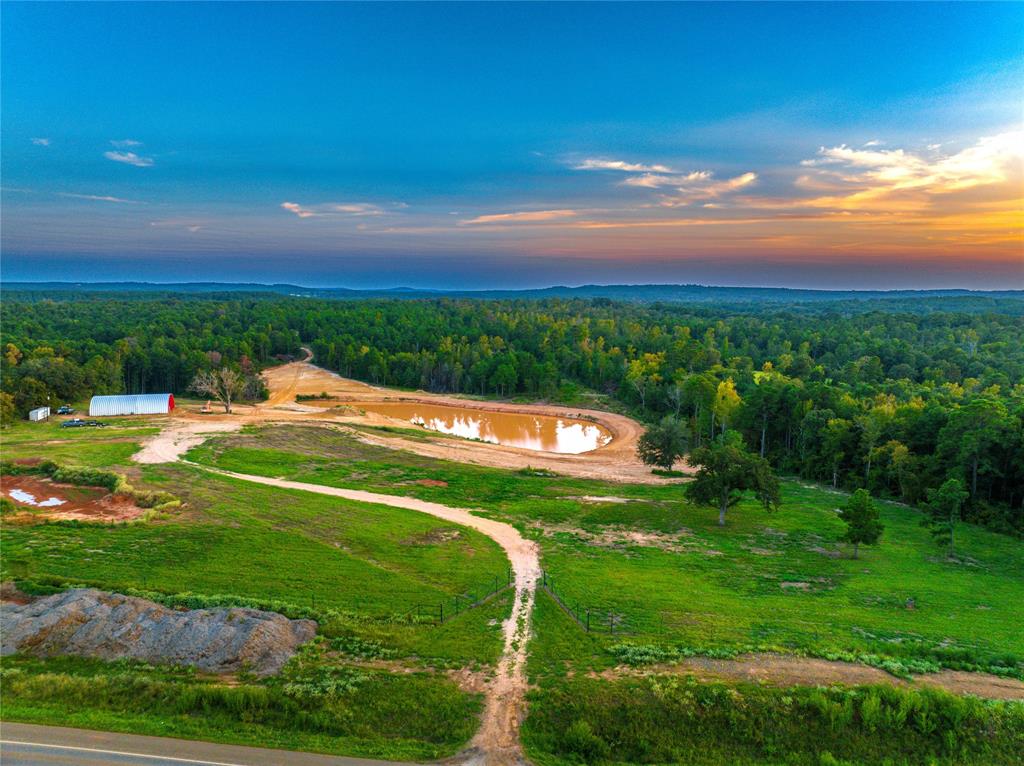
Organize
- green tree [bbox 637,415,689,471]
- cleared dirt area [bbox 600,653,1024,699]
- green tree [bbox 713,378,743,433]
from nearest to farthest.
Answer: cleared dirt area [bbox 600,653,1024,699]
green tree [bbox 637,415,689,471]
green tree [bbox 713,378,743,433]

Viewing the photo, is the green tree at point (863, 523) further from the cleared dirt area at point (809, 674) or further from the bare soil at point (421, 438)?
the bare soil at point (421, 438)

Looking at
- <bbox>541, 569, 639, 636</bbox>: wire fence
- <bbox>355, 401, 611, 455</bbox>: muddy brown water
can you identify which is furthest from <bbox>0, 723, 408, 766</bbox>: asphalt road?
<bbox>355, 401, 611, 455</bbox>: muddy brown water

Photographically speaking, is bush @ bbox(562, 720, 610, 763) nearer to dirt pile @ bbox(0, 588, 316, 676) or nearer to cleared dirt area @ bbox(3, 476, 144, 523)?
dirt pile @ bbox(0, 588, 316, 676)

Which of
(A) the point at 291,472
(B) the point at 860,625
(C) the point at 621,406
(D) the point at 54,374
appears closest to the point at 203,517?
(A) the point at 291,472

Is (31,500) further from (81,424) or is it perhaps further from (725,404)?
(725,404)

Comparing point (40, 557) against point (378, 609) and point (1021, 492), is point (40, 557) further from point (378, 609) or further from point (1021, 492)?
point (1021, 492)

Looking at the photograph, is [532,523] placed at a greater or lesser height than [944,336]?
lesser

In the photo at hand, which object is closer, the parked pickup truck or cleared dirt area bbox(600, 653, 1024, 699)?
cleared dirt area bbox(600, 653, 1024, 699)
